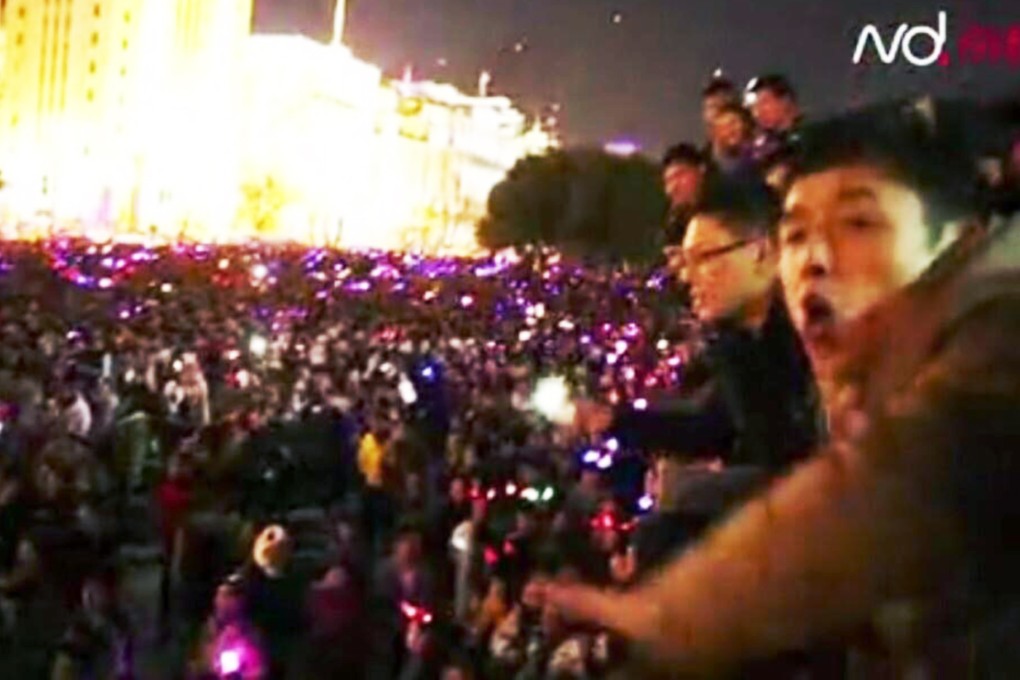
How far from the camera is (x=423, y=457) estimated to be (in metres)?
15.3

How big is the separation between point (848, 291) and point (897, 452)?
688mm

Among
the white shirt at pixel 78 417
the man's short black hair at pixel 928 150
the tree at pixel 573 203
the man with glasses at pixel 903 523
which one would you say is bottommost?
the white shirt at pixel 78 417

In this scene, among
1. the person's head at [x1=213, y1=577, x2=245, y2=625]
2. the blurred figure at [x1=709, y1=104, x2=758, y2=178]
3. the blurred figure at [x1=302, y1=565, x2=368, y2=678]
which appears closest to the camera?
the blurred figure at [x1=709, y1=104, x2=758, y2=178]

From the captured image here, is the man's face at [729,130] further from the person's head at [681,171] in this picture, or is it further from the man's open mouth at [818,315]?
the man's open mouth at [818,315]

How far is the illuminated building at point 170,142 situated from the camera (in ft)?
379

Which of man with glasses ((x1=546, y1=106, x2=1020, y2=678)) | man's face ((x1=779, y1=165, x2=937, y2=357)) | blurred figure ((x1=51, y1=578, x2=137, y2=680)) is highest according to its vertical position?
man's face ((x1=779, y1=165, x2=937, y2=357))

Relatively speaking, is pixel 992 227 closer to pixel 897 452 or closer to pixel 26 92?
pixel 897 452

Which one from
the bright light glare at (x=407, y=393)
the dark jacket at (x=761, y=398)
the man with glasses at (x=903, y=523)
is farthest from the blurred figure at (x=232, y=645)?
the bright light glare at (x=407, y=393)

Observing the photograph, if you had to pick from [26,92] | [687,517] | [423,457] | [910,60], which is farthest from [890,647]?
[26,92]

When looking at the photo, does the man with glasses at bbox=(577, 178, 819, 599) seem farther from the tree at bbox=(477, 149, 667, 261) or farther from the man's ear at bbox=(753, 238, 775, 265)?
the tree at bbox=(477, 149, 667, 261)

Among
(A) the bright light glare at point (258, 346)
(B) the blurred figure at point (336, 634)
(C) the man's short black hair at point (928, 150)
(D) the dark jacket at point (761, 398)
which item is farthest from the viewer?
(A) the bright light glare at point (258, 346)

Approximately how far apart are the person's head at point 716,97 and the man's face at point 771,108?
150mm

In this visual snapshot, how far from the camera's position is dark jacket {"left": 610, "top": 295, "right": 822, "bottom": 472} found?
3273mm

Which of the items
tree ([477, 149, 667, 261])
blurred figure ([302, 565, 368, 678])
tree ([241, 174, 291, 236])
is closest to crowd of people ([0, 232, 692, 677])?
blurred figure ([302, 565, 368, 678])
